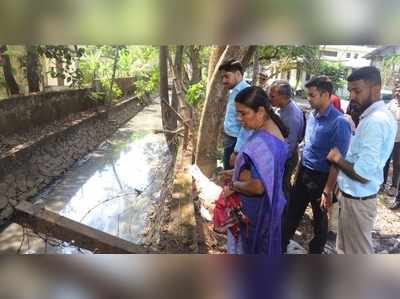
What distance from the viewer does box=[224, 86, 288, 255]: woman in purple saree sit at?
1282 mm

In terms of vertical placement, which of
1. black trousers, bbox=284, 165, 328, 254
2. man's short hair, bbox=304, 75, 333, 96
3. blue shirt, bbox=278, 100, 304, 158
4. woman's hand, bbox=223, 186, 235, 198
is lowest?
black trousers, bbox=284, 165, 328, 254

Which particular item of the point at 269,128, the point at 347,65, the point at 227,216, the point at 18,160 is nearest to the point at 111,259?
the point at 227,216

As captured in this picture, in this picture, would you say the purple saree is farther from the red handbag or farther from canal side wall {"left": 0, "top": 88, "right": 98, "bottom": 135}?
canal side wall {"left": 0, "top": 88, "right": 98, "bottom": 135}

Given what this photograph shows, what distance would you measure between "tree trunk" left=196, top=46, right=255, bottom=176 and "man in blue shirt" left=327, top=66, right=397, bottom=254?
134cm

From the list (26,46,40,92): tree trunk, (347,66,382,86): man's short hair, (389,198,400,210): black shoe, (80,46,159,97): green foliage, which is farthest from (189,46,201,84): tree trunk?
(347,66,382,86): man's short hair

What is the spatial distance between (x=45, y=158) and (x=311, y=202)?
4.63 metres

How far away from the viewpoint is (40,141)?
209 inches

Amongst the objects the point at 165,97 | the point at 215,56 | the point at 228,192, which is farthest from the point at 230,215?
the point at 165,97

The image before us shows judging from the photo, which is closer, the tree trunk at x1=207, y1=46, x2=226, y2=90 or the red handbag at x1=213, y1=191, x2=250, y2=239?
the red handbag at x1=213, y1=191, x2=250, y2=239

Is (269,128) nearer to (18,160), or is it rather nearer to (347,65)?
(347,65)

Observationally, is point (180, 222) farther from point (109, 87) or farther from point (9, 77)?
point (109, 87)

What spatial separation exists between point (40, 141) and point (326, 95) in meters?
4.67

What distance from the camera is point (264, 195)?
4.31 ft

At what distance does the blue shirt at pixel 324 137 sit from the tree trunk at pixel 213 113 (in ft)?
3.12
